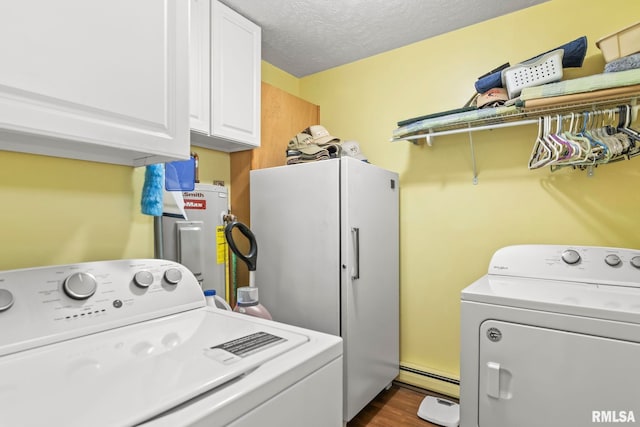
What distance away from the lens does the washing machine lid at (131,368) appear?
22.4 inches

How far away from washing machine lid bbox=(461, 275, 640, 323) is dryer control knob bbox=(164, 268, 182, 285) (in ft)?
3.87

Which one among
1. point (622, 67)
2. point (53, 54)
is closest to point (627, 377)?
point (622, 67)

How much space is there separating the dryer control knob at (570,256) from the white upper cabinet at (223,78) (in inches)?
74.6

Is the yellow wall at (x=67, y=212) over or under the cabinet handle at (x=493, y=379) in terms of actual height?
over

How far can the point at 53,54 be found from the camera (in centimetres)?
82

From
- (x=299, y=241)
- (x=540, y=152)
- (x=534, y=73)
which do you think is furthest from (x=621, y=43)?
(x=299, y=241)

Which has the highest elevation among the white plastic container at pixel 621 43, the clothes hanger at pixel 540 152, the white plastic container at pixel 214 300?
the white plastic container at pixel 621 43

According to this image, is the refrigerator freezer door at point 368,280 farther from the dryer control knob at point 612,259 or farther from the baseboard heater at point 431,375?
the dryer control knob at point 612,259

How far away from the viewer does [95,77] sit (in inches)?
35.1

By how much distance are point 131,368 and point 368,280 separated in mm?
1516

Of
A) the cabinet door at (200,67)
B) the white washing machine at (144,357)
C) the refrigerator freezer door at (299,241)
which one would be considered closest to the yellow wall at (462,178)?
the refrigerator freezer door at (299,241)

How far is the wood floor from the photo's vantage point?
6.45 ft

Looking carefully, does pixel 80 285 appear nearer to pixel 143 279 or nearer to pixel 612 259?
pixel 143 279

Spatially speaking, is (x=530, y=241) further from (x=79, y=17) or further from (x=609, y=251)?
(x=79, y=17)
